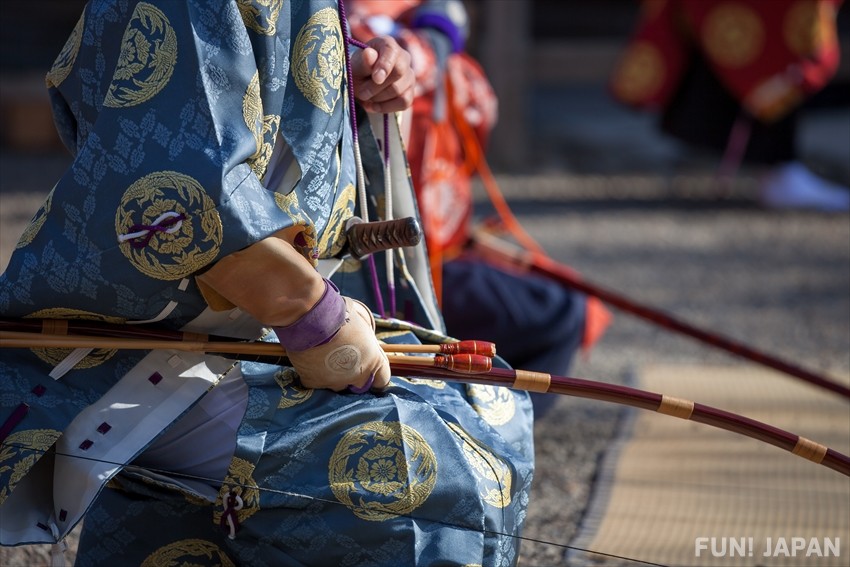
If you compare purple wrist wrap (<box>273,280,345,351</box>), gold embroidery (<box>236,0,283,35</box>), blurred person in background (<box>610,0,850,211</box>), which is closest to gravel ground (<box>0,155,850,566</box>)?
blurred person in background (<box>610,0,850,211</box>)

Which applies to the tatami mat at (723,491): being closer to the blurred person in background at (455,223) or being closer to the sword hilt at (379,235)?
the blurred person in background at (455,223)

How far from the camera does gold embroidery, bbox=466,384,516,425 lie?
1.35 meters

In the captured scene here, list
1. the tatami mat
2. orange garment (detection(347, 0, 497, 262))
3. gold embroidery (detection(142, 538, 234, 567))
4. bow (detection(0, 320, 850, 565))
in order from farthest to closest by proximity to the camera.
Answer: orange garment (detection(347, 0, 497, 262)), the tatami mat, gold embroidery (detection(142, 538, 234, 567)), bow (detection(0, 320, 850, 565))

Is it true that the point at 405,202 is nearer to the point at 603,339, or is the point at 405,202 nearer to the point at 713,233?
the point at 603,339

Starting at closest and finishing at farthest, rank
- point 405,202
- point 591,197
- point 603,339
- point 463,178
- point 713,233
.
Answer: point 405,202 → point 463,178 → point 603,339 → point 713,233 → point 591,197

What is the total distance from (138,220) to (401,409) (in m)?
0.36

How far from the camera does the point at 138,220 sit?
1.09 metres

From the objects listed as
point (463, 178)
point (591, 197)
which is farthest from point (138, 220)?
point (591, 197)

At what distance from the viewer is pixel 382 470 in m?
1.18

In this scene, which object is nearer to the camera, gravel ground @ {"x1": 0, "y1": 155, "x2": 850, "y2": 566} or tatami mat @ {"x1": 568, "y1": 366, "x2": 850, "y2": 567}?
tatami mat @ {"x1": 568, "y1": 366, "x2": 850, "y2": 567}

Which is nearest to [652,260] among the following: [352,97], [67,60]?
[352,97]

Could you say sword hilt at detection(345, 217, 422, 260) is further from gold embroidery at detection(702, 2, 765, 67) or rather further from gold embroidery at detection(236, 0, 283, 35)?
gold embroidery at detection(702, 2, 765, 67)

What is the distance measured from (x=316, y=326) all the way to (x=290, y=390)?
125 mm

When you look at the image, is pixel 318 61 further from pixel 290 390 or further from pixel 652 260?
pixel 652 260
